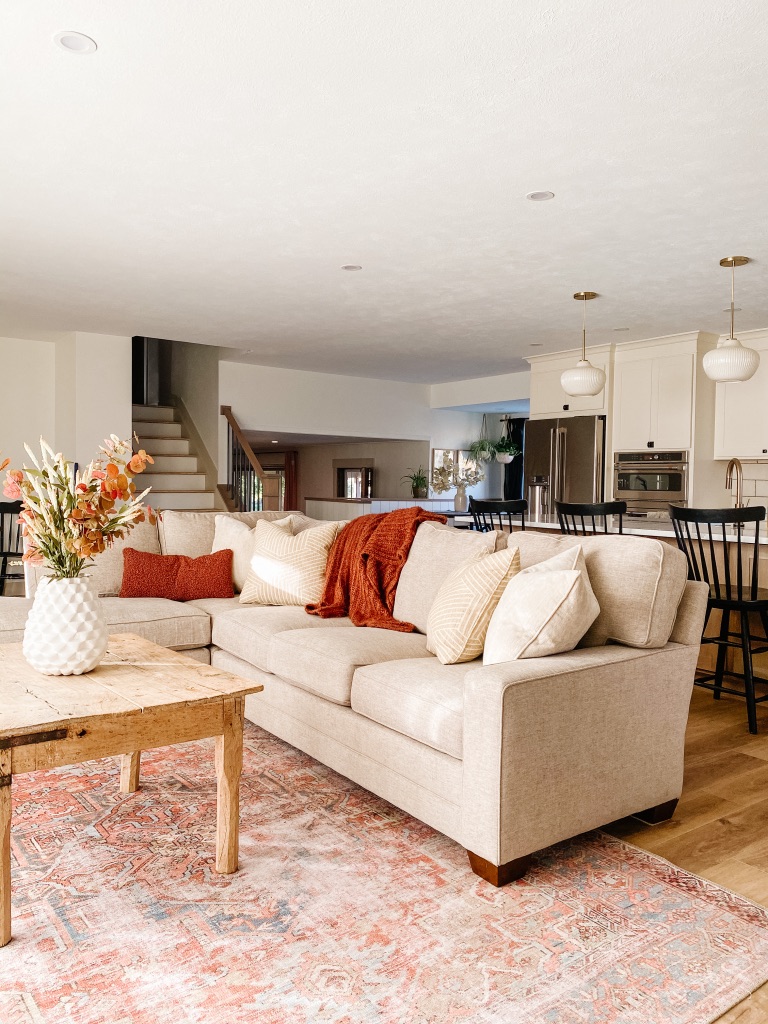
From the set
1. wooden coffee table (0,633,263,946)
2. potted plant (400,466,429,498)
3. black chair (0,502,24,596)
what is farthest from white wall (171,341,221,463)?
wooden coffee table (0,633,263,946)

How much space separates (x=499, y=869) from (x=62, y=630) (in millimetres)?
1436

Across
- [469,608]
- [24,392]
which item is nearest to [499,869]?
[469,608]

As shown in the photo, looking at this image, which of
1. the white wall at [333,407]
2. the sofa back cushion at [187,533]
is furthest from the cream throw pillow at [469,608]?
the white wall at [333,407]

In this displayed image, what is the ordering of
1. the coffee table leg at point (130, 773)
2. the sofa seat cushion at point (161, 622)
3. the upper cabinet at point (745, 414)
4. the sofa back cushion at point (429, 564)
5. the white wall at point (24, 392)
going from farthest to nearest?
the white wall at point (24, 392) → the upper cabinet at point (745, 414) → the sofa seat cushion at point (161, 622) → the sofa back cushion at point (429, 564) → the coffee table leg at point (130, 773)

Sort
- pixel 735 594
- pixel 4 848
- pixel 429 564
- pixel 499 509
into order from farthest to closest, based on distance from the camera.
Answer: pixel 499 509 → pixel 735 594 → pixel 429 564 → pixel 4 848

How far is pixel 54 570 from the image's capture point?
91.7 inches

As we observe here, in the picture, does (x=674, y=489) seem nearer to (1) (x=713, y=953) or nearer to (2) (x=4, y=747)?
(1) (x=713, y=953)

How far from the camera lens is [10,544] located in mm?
6770

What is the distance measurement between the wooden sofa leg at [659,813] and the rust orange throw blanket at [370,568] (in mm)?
1168

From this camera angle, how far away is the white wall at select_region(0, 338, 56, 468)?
776 centimetres

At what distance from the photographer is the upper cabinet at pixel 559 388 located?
7.45m

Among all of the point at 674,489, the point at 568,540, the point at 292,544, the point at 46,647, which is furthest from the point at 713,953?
the point at 674,489

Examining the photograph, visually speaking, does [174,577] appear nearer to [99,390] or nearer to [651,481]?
[99,390]

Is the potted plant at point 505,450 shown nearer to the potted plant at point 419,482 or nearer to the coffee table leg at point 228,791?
the potted plant at point 419,482
